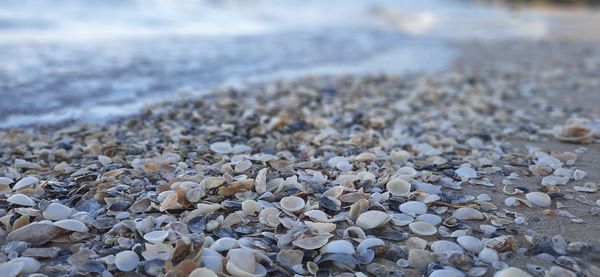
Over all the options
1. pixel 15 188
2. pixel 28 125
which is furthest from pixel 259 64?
pixel 15 188

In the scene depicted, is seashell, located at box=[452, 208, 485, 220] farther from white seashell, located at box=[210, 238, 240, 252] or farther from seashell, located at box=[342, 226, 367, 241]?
white seashell, located at box=[210, 238, 240, 252]

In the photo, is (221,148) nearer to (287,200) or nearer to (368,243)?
(287,200)

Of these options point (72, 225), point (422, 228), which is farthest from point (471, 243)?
point (72, 225)

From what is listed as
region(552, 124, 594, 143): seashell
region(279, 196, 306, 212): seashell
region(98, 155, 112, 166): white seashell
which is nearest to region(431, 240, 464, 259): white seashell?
region(279, 196, 306, 212): seashell

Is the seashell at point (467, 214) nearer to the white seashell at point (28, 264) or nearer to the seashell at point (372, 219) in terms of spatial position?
the seashell at point (372, 219)

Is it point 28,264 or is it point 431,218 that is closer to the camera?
point 28,264

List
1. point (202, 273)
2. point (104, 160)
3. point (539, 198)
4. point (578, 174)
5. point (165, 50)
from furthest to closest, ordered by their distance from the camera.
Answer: point (165, 50) < point (104, 160) < point (578, 174) < point (539, 198) < point (202, 273)
